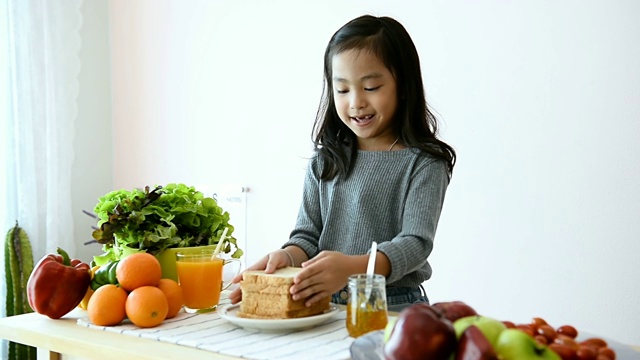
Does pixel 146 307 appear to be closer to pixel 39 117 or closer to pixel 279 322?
pixel 279 322

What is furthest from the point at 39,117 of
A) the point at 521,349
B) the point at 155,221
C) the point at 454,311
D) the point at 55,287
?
the point at 521,349

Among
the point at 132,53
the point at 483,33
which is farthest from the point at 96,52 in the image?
the point at 483,33

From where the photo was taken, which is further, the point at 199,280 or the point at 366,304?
the point at 199,280

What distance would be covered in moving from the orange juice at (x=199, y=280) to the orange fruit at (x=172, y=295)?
25 mm

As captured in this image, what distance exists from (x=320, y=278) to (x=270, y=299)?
9cm

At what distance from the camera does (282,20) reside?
287cm

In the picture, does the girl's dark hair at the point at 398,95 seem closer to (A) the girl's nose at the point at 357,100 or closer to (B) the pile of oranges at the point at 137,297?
(A) the girl's nose at the point at 357,100

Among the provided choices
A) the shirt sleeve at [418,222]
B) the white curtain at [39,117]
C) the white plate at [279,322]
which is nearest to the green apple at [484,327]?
the white plate at [279,322]

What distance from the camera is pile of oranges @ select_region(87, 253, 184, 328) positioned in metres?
1.26

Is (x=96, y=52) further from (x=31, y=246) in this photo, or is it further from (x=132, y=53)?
(x=31, y=246)

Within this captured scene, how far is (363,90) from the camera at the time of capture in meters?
1.52

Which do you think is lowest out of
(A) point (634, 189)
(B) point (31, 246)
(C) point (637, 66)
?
(B) point (31, 246)

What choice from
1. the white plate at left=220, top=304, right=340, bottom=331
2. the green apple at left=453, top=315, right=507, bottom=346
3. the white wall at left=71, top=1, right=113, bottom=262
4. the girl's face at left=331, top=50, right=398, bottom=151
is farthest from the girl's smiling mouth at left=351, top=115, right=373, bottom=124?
the white wall at left=71, top=1, right=113, bottom=262

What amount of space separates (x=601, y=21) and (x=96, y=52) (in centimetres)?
218
